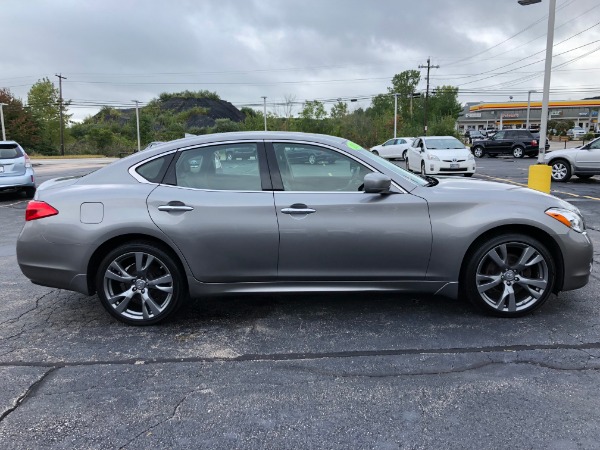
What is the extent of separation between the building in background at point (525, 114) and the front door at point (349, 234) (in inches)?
3616

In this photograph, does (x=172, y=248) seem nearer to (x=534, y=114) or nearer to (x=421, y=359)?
(x=421, y=359)

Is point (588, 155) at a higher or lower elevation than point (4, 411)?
higher

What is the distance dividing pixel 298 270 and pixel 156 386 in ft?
4.62

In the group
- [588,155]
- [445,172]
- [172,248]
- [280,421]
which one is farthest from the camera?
[445,172]

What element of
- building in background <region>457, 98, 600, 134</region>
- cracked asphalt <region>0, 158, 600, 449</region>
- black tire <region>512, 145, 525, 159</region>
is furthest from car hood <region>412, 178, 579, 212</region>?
building in background <region>457, 98, 600, 134</region>

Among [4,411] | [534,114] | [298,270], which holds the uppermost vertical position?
[534,114]

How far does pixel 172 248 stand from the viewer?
3951 millimetres

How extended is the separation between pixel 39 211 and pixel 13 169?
31.7ft

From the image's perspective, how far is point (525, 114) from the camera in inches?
3868

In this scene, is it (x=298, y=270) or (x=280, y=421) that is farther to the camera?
(x=298, y=270)

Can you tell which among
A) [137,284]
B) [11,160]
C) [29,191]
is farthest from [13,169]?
[137,284]

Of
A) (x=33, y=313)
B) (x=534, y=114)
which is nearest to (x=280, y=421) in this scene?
(x=33, y=313)

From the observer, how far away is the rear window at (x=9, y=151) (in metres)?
12.0

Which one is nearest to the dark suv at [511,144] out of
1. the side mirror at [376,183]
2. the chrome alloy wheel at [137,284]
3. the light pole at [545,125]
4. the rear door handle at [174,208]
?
the light pole at [545,125]
